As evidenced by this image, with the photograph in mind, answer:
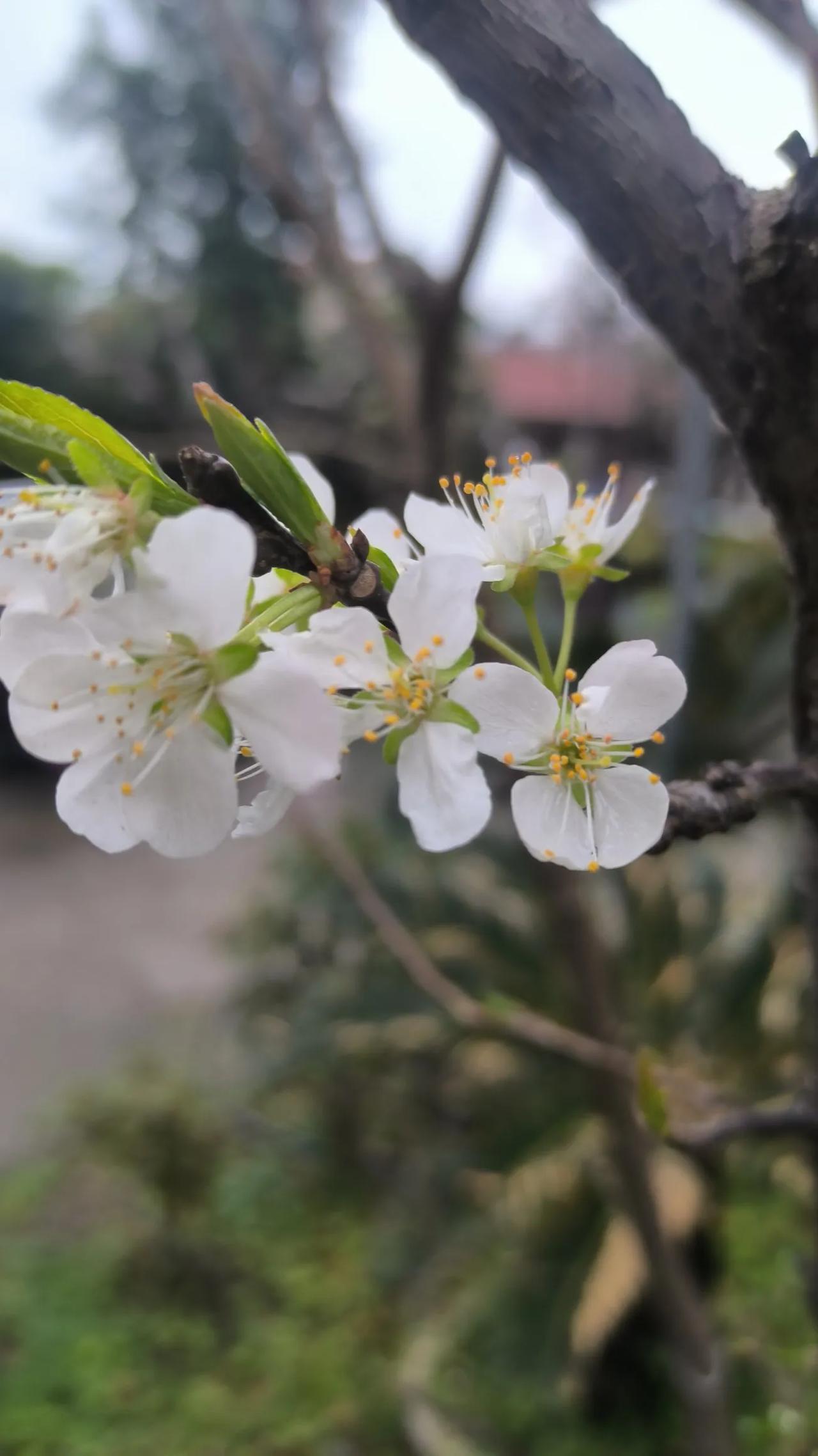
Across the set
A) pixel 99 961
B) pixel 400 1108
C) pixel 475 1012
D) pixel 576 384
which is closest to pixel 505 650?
pixel 475 1012

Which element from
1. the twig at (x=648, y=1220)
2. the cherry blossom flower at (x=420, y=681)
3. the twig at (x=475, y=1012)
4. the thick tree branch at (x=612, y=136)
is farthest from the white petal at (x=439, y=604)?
the twig at (x=648, y=1220)

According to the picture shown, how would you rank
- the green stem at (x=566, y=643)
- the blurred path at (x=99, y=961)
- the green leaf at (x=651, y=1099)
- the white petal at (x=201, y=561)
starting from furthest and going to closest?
the blurred path at (x=99, y=961)
the green leaf at (x=651, y=1099)
the green stem at (x=566, y=643)
the white petal at (x=201, y=561)

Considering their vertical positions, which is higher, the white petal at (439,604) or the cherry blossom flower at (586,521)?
the cherry blossom flower at (586,521)

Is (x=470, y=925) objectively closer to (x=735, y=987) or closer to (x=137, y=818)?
(x=735, y=987)

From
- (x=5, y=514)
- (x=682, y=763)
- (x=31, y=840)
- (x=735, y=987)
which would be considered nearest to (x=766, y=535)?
(x=682, y=763)

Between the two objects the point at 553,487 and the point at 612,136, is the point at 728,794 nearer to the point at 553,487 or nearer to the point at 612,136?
the point at 553,487

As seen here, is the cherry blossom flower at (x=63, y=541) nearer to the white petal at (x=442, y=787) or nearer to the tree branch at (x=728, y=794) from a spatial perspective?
the white petal at (x=442, y=787)

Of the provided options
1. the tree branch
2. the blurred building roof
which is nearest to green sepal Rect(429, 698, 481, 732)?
the tree branch

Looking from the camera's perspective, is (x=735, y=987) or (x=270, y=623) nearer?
(x=270, y=623)
